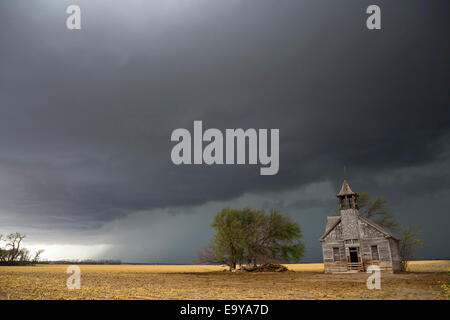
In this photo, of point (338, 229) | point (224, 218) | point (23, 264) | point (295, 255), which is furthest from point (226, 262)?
point (23, 264)

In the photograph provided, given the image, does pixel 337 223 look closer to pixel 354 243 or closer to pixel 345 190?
pixel 354 243

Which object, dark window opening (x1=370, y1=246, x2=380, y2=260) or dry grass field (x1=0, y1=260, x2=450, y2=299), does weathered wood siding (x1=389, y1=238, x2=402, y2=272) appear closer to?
dark window opening (x1=370, y1=246, x2=380, y2=260)

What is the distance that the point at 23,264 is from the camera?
73938 mm

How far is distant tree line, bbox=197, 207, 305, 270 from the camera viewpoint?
46156mm

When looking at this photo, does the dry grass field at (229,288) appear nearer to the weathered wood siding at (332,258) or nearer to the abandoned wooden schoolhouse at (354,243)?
the abandoned wooden schoolhouse at (354,243)

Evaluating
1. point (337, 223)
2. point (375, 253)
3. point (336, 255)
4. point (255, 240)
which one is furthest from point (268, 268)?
point (375, 253)

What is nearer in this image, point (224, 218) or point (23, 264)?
point (224, 218)

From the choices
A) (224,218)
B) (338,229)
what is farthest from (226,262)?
(338,229)
